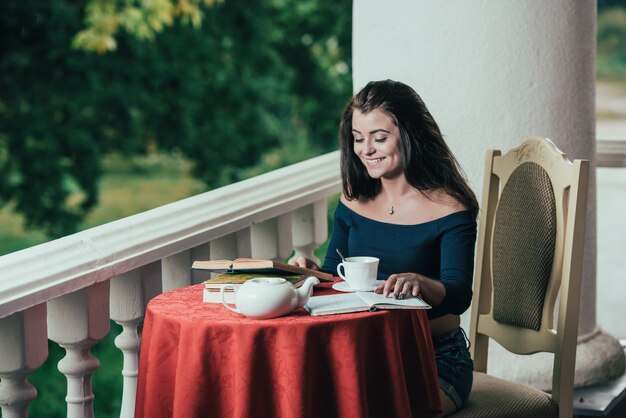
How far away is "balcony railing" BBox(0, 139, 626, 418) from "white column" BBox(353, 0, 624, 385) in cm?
50

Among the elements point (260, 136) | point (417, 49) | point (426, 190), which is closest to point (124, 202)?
point (260, 136)

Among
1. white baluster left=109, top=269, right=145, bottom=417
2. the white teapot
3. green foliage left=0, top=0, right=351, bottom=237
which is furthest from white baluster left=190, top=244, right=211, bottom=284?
green foliage left=0, top=0, right=351, bottom=237

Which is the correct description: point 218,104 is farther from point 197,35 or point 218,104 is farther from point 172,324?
point 172,324

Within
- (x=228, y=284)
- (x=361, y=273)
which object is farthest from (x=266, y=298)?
(x=361, y=273)

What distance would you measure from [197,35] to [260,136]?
44.4 inches

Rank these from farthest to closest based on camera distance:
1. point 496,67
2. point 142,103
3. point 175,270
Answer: point 142,103, point 496,67, point 175,270

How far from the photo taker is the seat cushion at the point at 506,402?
2398mm

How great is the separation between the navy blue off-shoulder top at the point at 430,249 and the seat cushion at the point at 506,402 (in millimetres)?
231

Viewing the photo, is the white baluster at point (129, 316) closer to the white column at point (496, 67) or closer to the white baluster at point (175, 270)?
the white baluster at point (175, 270)

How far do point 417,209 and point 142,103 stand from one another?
6.21 metres

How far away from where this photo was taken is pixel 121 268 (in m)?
2.40

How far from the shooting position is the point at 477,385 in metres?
2.55

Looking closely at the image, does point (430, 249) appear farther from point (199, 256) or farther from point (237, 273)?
point (199, 256)

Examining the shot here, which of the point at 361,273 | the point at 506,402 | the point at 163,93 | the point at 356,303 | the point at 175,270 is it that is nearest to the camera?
the point at 356,303
